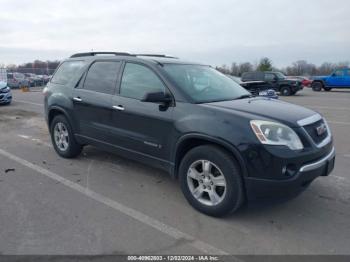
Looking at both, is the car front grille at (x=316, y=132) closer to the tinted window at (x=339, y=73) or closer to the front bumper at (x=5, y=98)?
the front bumper at (x=5, y=98)

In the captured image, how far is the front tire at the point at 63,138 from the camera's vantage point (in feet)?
19.4

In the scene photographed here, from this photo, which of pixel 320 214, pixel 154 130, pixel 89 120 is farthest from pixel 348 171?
pixel 89 120

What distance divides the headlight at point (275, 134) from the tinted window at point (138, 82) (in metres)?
1.37

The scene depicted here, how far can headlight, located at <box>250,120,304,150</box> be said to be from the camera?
3.48 m

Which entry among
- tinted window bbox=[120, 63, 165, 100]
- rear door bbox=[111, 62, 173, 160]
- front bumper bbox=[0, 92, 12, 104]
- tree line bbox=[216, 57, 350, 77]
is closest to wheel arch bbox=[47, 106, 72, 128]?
rear door bbox=[111, 62, 173, 160]

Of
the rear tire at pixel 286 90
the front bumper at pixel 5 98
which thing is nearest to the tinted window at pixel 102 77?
the front bumper at pixel 5 98

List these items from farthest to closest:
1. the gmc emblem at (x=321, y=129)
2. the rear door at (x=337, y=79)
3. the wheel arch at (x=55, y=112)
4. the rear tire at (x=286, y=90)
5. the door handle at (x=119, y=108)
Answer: the rear door at (x=337, y=79), the rear tire at (x=286, y=90), the wheel arch at (x=55, y=112), the door handle at (x=119, y=108), the gmc emblem at (x=321, y=129)

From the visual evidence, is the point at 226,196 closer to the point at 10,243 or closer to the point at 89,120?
the point at 10,243

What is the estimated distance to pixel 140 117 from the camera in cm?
449

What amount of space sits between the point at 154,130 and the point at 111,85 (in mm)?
1149

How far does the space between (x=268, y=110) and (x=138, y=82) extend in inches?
70.0

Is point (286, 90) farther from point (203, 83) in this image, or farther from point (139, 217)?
point (139, 217)

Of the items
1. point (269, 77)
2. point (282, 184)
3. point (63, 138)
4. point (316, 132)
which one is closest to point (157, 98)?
point (282, 184)

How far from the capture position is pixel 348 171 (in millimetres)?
5461
